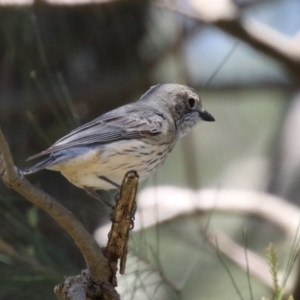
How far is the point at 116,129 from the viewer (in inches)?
110

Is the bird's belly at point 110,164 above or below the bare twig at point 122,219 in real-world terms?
below

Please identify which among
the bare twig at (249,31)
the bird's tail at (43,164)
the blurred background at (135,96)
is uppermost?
the bare twig at (249,31)

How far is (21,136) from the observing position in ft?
12.5

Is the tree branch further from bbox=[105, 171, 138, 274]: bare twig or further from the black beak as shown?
the black beak

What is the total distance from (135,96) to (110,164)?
1.55 meters

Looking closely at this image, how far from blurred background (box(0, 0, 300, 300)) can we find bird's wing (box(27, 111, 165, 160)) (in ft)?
0.36

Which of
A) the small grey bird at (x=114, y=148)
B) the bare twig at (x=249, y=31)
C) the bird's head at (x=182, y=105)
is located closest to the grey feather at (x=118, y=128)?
the small grey bird at (x=114, y=148)

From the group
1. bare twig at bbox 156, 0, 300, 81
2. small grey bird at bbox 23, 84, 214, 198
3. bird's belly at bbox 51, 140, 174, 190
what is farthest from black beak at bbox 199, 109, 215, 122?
bird's belly at bbox 51, 140, 174, 190

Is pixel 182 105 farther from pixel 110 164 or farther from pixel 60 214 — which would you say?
pixel 60 214

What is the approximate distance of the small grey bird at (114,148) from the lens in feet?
8.32

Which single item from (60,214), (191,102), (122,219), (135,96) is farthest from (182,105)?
(60,214)

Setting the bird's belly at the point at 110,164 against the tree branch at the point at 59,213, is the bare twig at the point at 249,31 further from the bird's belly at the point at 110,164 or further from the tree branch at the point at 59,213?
the tree branch at the point at 59,213

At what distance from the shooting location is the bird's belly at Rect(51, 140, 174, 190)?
2.57 metres

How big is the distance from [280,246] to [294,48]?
1093 millimetres
